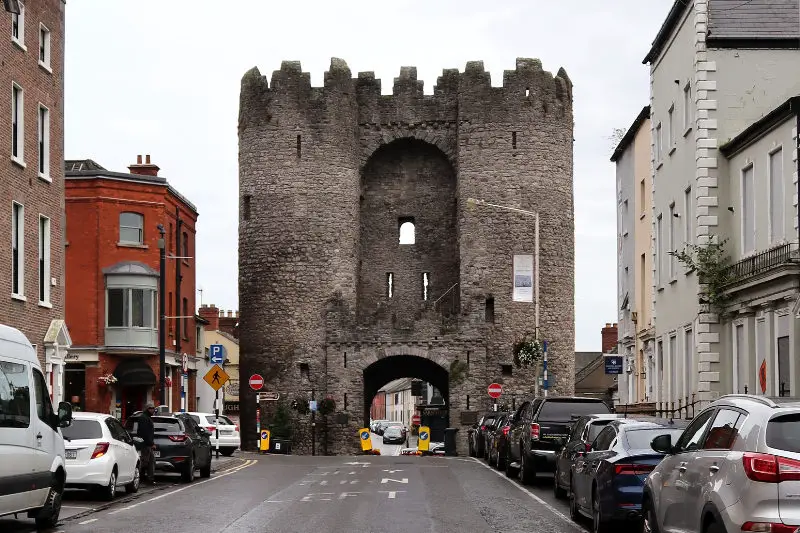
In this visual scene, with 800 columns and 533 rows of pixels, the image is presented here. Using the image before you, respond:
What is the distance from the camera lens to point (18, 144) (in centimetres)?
3328

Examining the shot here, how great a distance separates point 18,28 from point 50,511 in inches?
728

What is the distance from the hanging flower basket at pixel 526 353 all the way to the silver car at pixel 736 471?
4525 centimetres

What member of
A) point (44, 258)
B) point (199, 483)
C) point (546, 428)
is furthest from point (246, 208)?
point (546, 428)

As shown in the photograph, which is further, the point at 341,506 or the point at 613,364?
the point at 613,364

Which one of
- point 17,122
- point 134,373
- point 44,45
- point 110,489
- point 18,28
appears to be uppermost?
point 44,45

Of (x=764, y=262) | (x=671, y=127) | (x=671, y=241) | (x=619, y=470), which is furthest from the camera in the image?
(x=671, y=127)

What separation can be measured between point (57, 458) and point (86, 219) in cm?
3506

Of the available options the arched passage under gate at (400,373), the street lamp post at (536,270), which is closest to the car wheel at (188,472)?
the street lamp post at (536,270)

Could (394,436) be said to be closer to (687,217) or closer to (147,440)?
(687,217)

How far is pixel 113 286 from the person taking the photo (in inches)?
2071

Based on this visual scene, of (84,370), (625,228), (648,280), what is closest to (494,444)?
(648,280)

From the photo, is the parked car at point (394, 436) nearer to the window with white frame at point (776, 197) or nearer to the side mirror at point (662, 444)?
the window with white frame at point (776, 197)

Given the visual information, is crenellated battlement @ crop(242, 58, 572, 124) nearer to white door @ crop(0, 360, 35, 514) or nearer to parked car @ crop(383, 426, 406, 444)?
parked car @ crop(383, 426, 406, 444)

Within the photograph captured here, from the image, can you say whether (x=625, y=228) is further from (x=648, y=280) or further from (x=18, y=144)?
(x=18, y=144)
